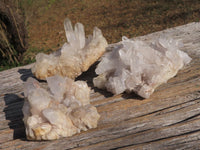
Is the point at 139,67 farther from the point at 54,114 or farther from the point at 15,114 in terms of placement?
the point at 15,114

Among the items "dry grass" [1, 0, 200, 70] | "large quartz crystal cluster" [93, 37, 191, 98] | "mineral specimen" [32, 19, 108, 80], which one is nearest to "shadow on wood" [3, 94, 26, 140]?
"mineral specimen" [32, 19, 108, 80]

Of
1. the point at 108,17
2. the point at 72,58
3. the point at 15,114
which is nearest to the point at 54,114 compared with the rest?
the point at 15,114

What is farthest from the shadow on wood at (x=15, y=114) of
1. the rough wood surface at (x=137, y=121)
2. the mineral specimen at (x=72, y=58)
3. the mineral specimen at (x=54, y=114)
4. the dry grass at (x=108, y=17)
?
the dry grass at (x=108, y=17)

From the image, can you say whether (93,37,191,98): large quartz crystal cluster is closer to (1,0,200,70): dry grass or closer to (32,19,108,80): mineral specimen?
(32,19,108,80): mineral specimen

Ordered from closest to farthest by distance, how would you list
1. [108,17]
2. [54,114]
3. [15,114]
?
[54,114]
[15,114]
[108,17]

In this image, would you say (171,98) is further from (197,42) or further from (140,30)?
(140,30)

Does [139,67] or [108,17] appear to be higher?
[139,67]

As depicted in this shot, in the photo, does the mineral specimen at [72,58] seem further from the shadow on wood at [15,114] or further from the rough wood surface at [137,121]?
the shadow on wood at [15,114]
